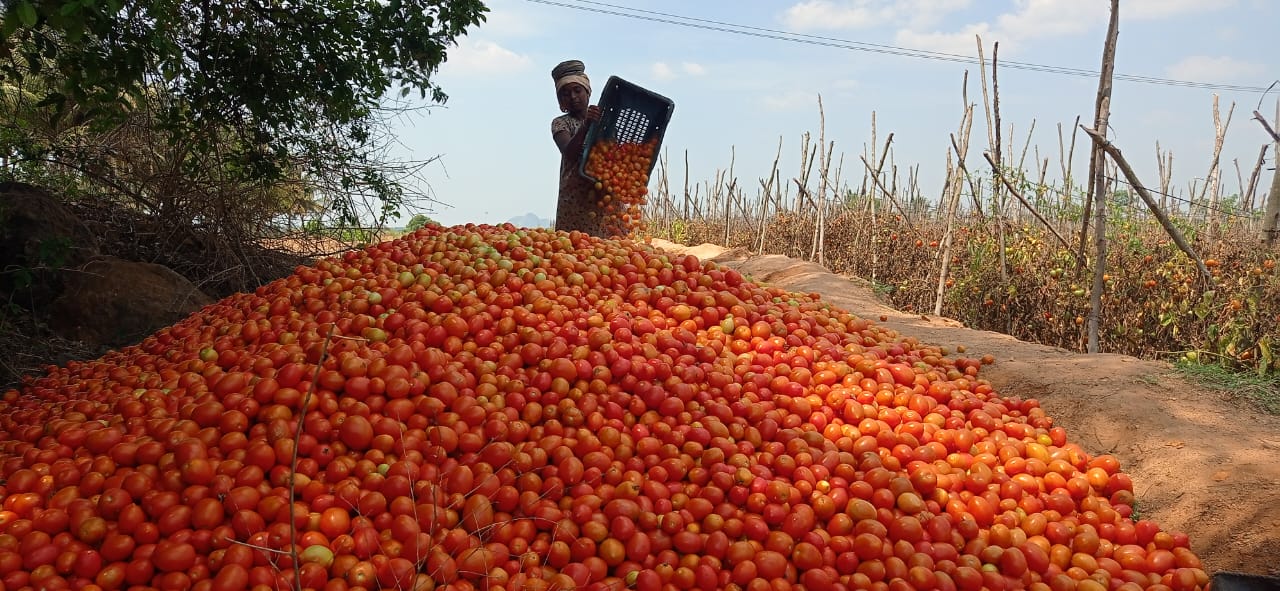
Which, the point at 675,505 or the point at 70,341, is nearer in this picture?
the point at 675,505

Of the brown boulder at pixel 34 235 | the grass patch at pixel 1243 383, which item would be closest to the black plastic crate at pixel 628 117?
the brown boulder at pixel 34 235

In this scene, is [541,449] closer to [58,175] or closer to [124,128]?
[124,128]

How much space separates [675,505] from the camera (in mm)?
2418

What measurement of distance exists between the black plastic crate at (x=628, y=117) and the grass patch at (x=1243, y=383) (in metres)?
4.46

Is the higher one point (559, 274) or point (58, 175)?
point (58, 175)

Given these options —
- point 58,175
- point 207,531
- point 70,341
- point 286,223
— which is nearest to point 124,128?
point 58,175

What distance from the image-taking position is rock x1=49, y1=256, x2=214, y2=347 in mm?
4480

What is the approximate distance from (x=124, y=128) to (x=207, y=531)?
4.62 metres

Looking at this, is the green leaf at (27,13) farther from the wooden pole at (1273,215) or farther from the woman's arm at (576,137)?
the wooden pole at (1273,215)

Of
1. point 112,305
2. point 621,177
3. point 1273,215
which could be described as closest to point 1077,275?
point 1273,215

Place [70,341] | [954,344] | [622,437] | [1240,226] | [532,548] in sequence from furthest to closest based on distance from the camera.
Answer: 1. [1240,226]
2. [954,344]
3. [70,341]
4. [622,437]
5. [532,548]

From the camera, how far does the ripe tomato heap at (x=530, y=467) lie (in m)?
2.06

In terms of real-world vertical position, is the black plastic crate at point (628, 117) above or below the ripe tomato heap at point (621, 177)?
above

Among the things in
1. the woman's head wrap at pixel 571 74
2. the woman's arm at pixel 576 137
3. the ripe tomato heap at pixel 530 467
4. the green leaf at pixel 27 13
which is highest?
the woman's head wrap at pixel 571 74
